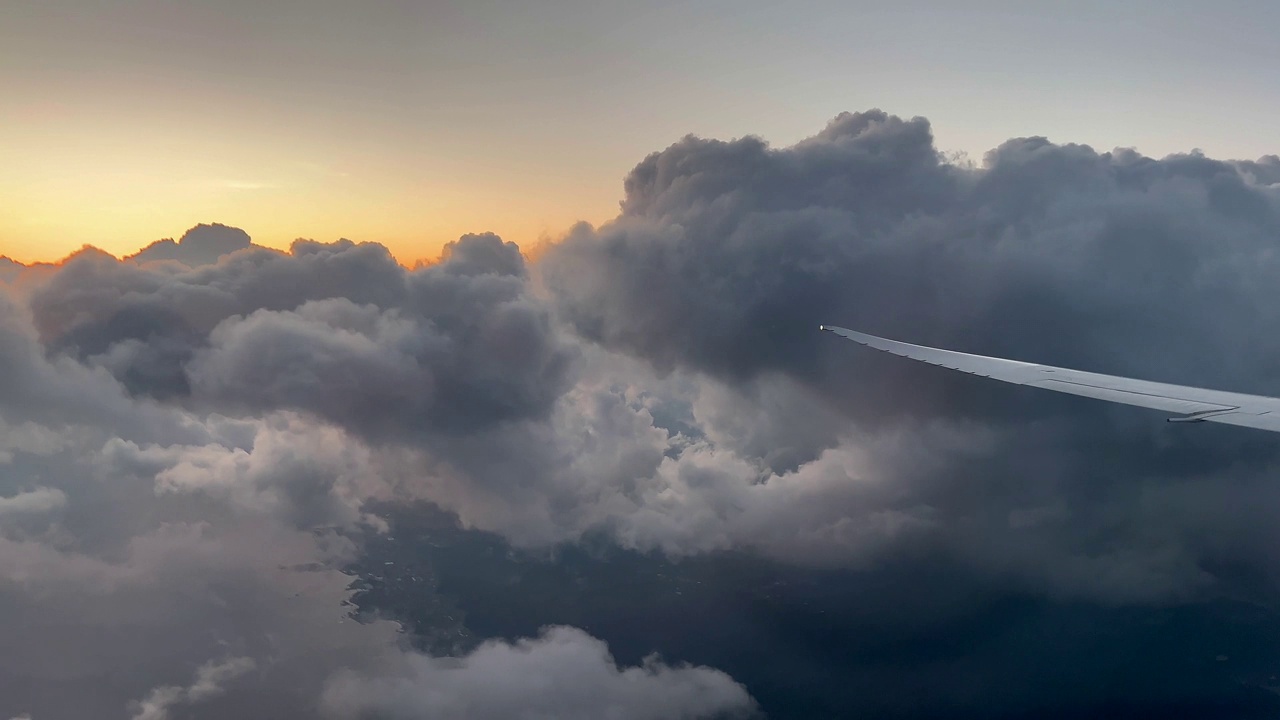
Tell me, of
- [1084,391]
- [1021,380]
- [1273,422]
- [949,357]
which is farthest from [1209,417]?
[949,357]

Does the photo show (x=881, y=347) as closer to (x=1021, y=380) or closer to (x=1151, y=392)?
(x=1021, y=380)

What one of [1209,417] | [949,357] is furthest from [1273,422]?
[949,357]

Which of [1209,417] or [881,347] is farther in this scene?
[881,347]

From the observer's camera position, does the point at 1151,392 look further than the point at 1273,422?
Yes

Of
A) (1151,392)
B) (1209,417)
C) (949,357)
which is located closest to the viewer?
(1209,417)

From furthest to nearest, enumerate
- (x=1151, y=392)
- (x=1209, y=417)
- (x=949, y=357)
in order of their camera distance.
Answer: (x=949, y=357) < (x=1151, y=392) < (x=1209, y=417)

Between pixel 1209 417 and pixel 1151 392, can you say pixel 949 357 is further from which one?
pixel 1209 417
